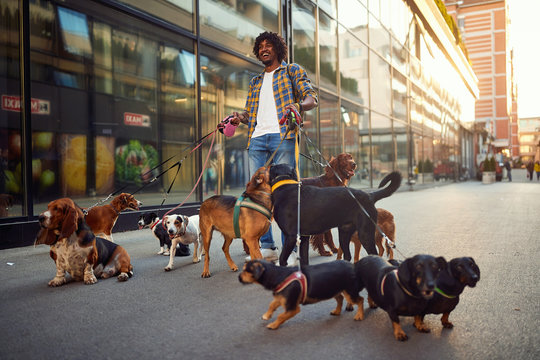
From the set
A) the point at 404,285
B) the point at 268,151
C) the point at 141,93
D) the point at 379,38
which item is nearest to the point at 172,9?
the point at 141,93

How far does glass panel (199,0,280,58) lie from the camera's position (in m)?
8.60

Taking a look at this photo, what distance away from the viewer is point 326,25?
42.3 feet

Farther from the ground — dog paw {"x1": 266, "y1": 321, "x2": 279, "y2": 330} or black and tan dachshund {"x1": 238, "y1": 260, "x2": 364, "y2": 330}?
black and tan dachshund {"x1": 238, "y1": 260, "x2": 364, "y2": 330}

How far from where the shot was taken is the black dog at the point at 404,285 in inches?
79.3

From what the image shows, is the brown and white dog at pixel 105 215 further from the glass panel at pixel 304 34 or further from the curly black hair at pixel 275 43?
the glass panel at pixel 304 34

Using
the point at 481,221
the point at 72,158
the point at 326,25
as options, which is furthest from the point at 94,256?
the point at 326,25

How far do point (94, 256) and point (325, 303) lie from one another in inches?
79.3

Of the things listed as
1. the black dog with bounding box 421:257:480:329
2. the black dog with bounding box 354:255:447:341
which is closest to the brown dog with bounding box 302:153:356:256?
the black dog with bounding box 354:255:447:341

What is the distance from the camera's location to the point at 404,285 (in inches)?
82.4

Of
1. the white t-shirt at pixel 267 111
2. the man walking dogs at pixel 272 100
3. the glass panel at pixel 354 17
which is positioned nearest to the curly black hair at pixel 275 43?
the man walking dogs at pixel 272 100

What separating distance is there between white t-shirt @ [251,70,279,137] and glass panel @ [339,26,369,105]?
405 inches

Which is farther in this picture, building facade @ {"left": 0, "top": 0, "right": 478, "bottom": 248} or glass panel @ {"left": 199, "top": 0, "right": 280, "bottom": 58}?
glass panel @ {"left": 199, "top": 0, "right": 280, "bottom": 58}

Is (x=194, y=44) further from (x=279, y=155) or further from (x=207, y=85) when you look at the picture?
(x=279, y=155)

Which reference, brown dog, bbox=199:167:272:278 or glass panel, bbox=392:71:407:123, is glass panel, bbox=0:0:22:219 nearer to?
brown dog, bbox=199:167:272:278
